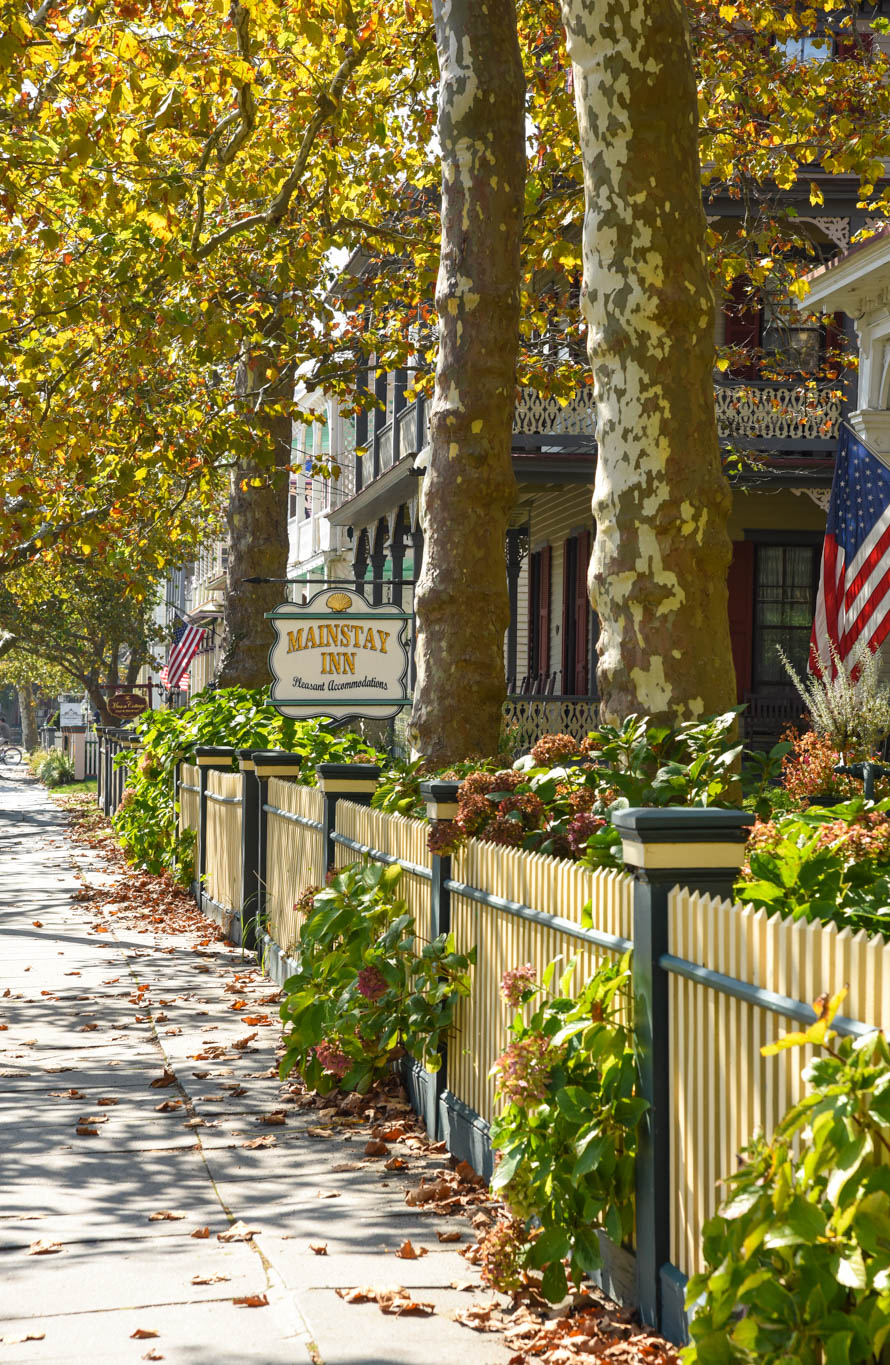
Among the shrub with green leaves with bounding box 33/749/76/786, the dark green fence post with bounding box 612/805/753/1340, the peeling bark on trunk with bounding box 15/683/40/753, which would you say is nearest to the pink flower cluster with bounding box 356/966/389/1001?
the dark green fence post with bounding box 612/805/753/1340

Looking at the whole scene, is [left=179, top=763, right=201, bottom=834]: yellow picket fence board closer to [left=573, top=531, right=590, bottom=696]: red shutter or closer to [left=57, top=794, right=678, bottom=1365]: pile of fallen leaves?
[left=57, top=794, right=678, bottom=1365]: pile of fallen leaves

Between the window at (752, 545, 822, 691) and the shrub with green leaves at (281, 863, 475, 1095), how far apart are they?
617 inches

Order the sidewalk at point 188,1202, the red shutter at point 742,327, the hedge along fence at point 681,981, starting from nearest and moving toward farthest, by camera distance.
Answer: the hedge along fence at point 681,981 < the sidewalk at point 188,1202 < the red shutter at point 742,327

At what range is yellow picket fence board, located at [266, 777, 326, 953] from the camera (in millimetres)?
9953

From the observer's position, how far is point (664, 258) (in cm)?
721

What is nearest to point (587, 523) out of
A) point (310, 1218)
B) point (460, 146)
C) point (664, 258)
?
point (460, 146)

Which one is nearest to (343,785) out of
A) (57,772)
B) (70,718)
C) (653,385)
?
(653,385)

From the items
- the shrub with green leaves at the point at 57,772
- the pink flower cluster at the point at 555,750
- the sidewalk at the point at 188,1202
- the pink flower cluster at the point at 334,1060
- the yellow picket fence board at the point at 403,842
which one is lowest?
the shrub with green leaves at the point at 57,772

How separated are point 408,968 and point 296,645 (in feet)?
26.9

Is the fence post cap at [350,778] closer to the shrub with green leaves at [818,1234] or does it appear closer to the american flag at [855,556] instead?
the shrub with green leaves at [818,1234]

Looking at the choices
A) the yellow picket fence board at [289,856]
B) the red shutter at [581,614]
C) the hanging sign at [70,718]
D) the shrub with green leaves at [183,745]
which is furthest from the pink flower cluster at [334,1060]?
the hanging sign at [70,718]

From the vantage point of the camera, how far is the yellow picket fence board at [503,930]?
4965 millimetres

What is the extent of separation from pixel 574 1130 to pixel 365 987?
98.3 inches

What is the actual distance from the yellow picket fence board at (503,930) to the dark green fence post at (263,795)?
5.58 metres
